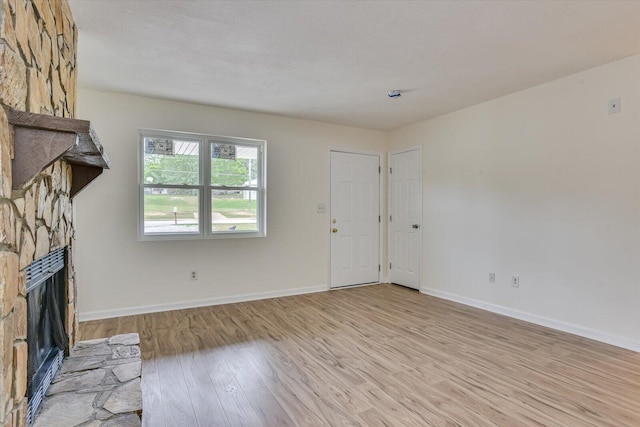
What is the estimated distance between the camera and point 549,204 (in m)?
3.30

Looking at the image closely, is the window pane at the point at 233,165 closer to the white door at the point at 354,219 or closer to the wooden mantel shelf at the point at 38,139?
the white door at the point at 354,219

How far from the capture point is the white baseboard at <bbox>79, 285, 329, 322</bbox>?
350 centimetres

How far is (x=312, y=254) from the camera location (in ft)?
15.6

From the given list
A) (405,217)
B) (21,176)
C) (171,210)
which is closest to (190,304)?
(171,210)

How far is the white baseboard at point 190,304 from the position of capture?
11.5 feet

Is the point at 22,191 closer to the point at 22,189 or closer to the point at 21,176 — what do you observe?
the point at 22,189

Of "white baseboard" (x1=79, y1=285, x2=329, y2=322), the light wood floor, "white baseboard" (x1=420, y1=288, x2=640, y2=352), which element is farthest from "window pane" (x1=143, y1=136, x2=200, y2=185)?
"white baseboard" (x1=420, y1=288, x2=640, y2=352)

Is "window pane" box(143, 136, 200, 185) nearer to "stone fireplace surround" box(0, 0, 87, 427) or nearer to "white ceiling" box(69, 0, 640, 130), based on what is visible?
"white ceiling" box(69, 0, 640, 130)

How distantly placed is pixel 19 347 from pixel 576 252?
157 inches

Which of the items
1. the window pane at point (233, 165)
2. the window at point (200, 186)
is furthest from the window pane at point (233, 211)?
the window pane at point (233, 165)

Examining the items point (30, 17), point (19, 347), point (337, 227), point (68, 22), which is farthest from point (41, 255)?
point (337, 227)

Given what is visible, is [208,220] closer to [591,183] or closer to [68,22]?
[68,22]

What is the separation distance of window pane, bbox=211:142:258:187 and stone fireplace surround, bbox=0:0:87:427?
2.25 m

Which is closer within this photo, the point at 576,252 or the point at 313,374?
the point at 313,374
